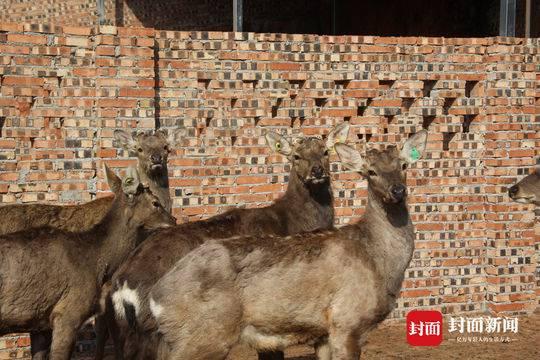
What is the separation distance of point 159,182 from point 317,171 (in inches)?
68.6

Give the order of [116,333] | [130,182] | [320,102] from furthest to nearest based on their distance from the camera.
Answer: [320,102] < [130,182] < [116,333]

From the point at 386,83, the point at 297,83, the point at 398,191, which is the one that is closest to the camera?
the point at 398,191

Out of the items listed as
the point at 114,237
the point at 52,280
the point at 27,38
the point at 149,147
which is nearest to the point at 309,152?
the point at 149,147

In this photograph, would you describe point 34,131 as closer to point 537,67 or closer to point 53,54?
point 53,54

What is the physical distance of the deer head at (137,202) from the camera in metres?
10.5

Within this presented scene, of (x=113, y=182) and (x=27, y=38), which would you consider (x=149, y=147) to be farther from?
(x=27, y=38)

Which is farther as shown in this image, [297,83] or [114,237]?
[297,83]

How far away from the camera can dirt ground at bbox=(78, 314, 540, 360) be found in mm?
11492

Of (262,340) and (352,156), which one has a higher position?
(352,156)

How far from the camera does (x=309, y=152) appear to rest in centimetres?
1106

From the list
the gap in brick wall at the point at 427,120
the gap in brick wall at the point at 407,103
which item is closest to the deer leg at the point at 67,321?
the gap in brick wall at the point at 407,103

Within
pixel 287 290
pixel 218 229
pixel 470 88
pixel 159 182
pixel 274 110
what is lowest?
pixel 287 290

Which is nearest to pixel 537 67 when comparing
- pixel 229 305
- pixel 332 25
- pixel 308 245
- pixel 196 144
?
pixel 196 144

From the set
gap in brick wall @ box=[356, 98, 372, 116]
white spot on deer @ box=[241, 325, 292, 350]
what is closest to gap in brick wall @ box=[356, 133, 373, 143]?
gap in brick wall @ box=[356, 98, 372, 116]
